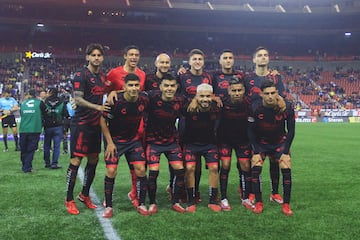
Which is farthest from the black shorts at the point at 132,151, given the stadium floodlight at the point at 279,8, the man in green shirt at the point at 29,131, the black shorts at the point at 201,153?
the stadium floodlight at the point at 279,8

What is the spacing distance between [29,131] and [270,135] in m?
5.87

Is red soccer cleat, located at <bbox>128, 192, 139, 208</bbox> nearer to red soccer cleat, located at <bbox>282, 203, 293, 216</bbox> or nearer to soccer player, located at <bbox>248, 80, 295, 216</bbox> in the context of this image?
soccer player, located at <bbox>248, 80, 295, 216</bbox>

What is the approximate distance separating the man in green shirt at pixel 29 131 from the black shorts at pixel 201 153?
475 centimetres

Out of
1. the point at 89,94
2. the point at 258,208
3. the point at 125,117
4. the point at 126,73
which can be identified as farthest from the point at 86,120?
the point at 258,208

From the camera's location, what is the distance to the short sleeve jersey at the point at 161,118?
5.79m

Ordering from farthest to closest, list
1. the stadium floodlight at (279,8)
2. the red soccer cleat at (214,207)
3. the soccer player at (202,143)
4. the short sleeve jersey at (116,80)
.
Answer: the stadium floodlight at (279,8) < the short sleeve jersey at (116,80) < the soccer player at (202,143) < the red soccer cleat at (214,207)

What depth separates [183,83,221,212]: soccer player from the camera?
588 cm

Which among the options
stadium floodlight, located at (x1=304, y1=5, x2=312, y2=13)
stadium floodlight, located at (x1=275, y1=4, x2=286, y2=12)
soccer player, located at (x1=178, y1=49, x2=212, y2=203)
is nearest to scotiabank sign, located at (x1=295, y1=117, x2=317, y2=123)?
stadium floodlight, located at (x1=275, y1=4, x2=286, y2=12)

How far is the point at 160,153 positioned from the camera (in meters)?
5.86

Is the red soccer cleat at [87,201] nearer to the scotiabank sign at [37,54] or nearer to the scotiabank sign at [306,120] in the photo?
the scotiabank sign at [306,120]

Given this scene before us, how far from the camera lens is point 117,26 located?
1736 inches

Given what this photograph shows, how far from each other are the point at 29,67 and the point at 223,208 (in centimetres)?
3933

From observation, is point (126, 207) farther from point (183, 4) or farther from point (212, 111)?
point (183, 4)

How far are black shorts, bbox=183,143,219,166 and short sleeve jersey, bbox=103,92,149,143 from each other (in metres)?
0.79
